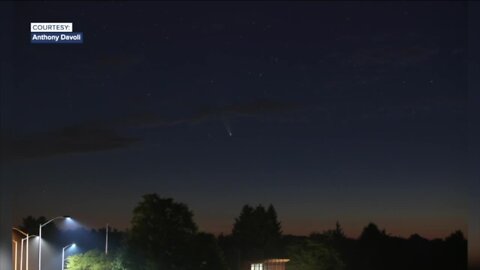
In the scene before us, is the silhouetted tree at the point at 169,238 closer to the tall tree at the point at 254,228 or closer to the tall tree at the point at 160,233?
the tall tree at the point at 160,233

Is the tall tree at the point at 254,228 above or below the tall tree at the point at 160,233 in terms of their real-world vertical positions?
above

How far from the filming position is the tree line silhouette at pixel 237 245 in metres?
54.5

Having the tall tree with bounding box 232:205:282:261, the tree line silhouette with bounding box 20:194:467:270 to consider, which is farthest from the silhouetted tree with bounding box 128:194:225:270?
the tall tree with bounding box 232:205:282:261

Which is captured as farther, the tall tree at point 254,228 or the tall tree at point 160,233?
the tall tree at point 254,228

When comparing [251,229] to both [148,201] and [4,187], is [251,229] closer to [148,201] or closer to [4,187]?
[148,201]

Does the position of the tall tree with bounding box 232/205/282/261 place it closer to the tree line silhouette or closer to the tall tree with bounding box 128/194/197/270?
the tree line silhouette

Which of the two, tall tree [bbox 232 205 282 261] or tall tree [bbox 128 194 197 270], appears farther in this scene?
tall tree [bbox 232 205 282 261]

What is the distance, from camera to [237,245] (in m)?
91.2

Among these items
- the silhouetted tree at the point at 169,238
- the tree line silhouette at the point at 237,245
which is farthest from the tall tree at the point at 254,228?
the silhouetted tree at the point at 169,238

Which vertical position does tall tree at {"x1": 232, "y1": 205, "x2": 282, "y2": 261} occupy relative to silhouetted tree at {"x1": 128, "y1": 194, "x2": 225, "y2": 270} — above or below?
above

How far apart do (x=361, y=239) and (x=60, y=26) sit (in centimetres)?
6829

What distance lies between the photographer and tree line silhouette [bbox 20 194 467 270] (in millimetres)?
54469

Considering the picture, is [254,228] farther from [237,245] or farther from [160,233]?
[160,233]

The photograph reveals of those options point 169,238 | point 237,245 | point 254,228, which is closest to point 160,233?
point 169,238
